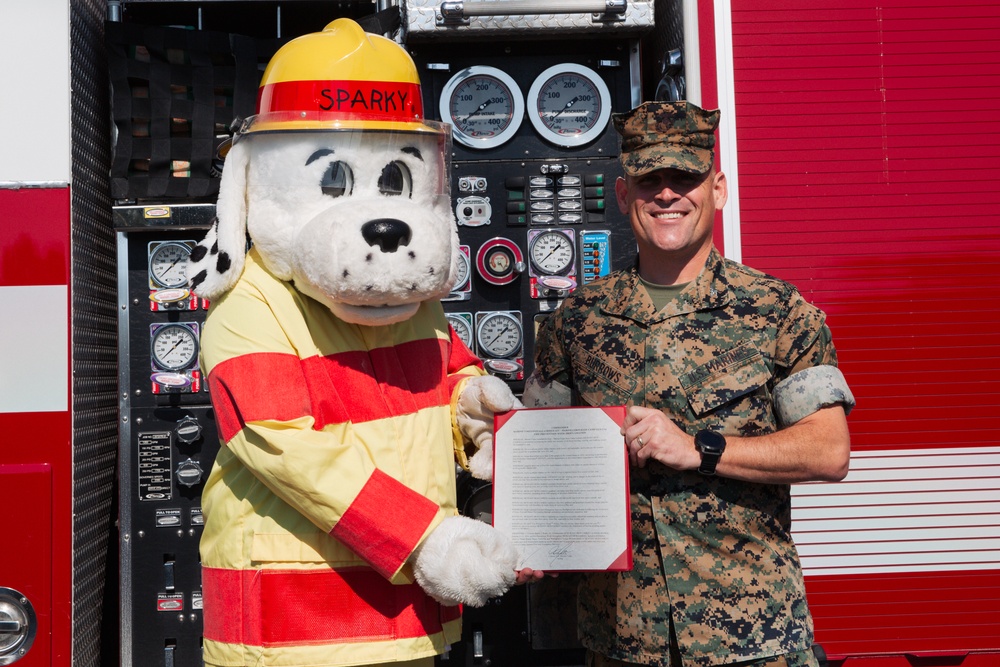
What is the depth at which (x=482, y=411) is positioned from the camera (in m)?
2.79

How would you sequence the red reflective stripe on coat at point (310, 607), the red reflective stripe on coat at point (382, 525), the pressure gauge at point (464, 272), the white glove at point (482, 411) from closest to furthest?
the red reflective stripe on coat at point (382, 525) → the red reflective stripe on coat at point (310, 607) → the white glove at point (482, 411) → the pressure gauge at point (464, 272)

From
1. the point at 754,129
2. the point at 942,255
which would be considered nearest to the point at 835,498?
the point at 942,255

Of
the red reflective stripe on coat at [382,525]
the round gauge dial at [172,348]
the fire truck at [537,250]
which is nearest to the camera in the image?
the red reflective stripe on coat at [382,525]

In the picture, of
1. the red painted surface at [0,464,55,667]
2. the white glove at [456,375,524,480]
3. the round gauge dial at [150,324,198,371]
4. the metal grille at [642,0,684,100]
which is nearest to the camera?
the white glove at [456,375,524,480]

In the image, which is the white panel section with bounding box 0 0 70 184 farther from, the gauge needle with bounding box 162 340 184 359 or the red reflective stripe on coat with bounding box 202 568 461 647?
the red reflective stripe on coat with bounding box 202 568 461 647

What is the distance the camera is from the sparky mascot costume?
2.37 m

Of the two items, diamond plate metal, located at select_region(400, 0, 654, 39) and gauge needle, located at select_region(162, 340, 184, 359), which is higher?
diamond plate metal, located at select_region(400, 0, 654, 39)

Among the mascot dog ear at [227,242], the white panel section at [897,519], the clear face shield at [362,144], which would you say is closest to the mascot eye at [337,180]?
the clear face shield at [362,144]

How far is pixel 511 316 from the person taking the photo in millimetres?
3885

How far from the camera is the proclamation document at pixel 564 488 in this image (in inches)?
101

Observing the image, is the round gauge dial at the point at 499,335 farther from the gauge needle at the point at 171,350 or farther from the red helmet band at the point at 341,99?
the red helmet band at the point at 341,99

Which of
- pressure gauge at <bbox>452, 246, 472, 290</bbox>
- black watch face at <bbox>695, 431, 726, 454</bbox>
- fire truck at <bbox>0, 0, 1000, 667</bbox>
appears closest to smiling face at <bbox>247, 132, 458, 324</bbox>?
fire truck at <bbox>0, 0, 1000, 667</bbox>

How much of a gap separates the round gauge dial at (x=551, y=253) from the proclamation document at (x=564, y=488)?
130cm

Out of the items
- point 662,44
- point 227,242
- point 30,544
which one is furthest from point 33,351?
point 662,44
